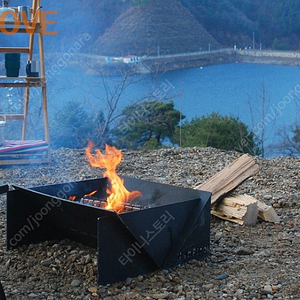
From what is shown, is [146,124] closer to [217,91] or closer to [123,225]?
[217,91]

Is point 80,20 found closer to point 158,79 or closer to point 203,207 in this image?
point 158,79

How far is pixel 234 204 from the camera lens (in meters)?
3.72

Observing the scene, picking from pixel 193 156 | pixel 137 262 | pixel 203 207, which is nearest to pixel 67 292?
pixel 137 262

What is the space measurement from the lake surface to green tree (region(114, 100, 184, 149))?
0.19 meters

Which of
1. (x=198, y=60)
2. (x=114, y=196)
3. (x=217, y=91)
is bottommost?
(x=114, y=196)

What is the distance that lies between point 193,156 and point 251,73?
5.23 meters

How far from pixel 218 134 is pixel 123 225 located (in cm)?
673

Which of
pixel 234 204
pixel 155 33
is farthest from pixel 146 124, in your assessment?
pixel 234 204

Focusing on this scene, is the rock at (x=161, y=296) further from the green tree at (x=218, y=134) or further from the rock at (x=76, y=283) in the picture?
the green tree at (x=218, y=134)

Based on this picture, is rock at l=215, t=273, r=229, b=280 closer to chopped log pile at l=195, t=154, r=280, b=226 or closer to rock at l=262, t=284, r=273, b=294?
rock at l=262, t=284, r=273, b=294

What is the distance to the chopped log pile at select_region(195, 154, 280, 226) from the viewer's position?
12.1 feet

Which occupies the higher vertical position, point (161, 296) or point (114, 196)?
point (114, 196)

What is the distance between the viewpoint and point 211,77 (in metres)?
9.90

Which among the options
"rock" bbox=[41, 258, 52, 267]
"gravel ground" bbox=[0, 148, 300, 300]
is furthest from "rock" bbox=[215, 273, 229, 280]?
"rock" bbox=[41, 258, 52, 267]
